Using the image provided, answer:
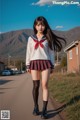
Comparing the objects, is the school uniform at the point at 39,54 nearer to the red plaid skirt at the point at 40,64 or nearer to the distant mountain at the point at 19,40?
the red plaid skirt at the point at 40,64

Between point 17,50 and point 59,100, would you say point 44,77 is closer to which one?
point 17,50

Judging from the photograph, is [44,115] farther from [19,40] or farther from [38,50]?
[19,40]

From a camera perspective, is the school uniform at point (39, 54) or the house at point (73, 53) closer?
the school uniform at point (39, 54)

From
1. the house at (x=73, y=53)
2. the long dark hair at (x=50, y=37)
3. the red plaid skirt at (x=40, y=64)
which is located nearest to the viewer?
the long dark hair at (x=50, y=37)

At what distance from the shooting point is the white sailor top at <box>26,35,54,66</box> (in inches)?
183

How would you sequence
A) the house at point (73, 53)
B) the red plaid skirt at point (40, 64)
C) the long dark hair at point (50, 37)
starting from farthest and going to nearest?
the house at point (73, 53), the red plaid skirt at point (40, 64), the long dark hair at point (50, 37)

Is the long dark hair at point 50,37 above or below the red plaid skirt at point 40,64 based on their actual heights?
above

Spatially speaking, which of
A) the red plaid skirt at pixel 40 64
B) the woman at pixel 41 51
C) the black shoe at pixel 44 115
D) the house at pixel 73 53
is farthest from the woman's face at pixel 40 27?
the house at pixel 73 53

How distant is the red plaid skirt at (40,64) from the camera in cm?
468

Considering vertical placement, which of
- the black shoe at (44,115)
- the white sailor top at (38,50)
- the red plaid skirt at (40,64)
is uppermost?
the white sailor top at (38,50)

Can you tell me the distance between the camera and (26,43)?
4902mm

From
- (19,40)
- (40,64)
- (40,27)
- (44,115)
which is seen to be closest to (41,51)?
(40,64)

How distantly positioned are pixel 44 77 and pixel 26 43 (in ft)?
1.78

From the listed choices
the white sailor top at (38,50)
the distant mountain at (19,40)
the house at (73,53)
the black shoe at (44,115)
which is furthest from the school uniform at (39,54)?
the house at (73,53)
